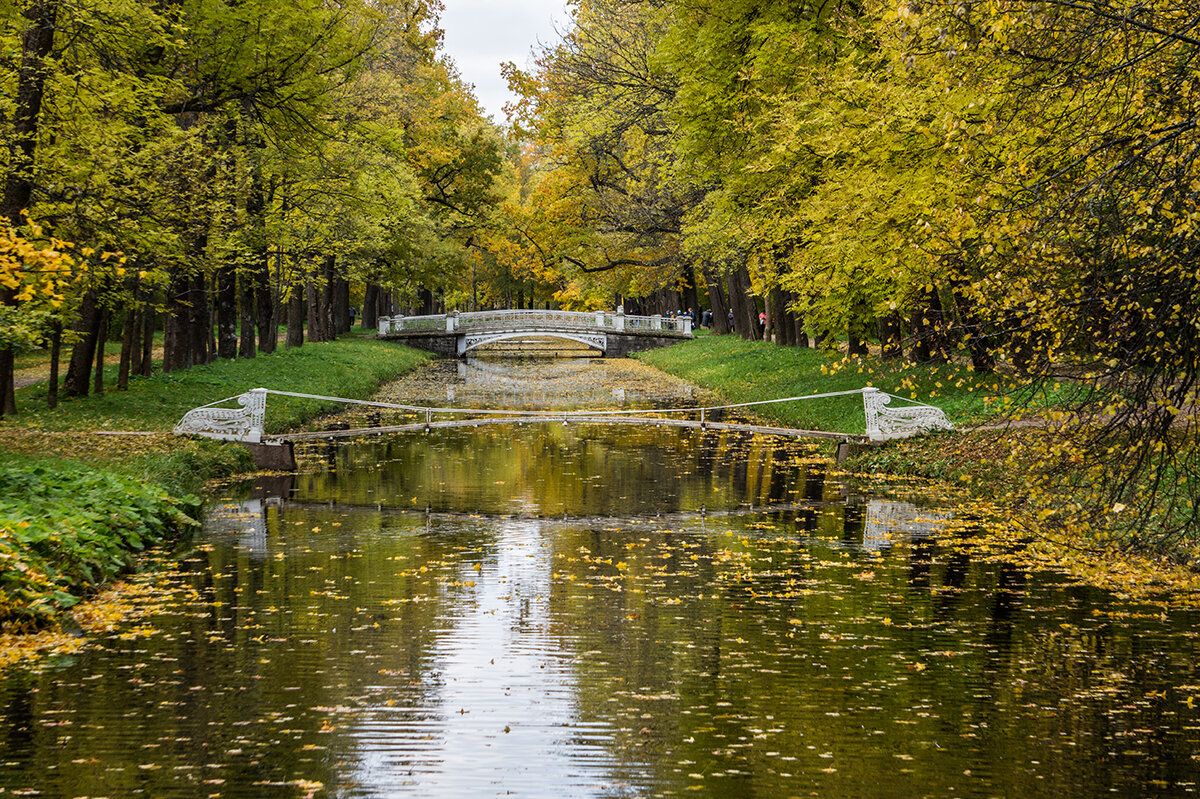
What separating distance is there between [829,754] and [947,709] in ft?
4.09

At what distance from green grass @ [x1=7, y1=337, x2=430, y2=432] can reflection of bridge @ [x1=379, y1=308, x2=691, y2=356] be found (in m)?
18.9

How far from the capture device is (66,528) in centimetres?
1030

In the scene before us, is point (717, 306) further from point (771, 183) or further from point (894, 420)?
point (894, 420)

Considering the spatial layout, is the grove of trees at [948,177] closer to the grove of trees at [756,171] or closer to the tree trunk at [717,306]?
the grove of trees at [756,171]

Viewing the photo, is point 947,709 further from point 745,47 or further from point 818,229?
point 745,47

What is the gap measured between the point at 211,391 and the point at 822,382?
1396 centimetres

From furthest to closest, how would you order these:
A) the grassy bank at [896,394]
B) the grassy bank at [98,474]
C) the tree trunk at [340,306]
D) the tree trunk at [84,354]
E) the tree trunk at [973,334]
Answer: the tree trunk at [340,306]
the tree trunk at [84,354]
the grassy bank at [896,394]
the grassy bank at [98,474]
the tree trunk at [973,334]

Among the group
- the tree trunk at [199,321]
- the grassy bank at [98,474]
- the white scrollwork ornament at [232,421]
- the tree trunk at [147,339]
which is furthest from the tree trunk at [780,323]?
the white scrollwork ornament at [232,421]

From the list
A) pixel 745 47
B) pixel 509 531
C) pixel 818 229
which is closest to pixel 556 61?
pixel 745 47

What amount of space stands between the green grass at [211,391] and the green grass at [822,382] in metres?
11.2

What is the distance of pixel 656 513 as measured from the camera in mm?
14570

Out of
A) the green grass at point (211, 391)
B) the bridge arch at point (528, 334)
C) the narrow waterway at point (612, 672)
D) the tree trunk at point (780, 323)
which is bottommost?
the narrow waterway at point (612, 672)

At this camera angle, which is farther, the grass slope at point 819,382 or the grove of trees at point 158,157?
the grass slope at point 819,382

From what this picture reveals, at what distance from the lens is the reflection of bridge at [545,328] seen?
186 feet
